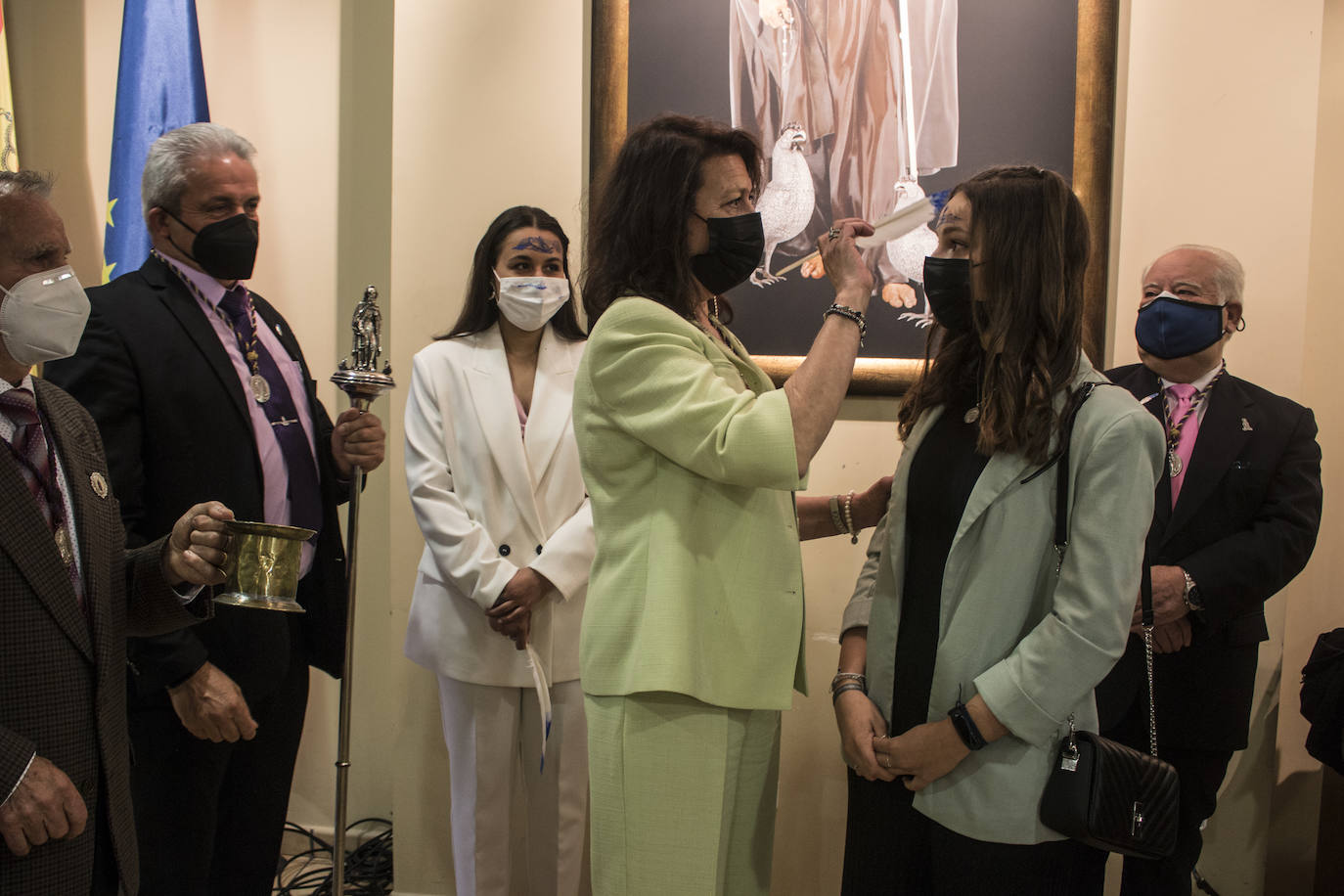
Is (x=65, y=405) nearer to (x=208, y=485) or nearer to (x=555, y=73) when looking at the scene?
(x=208, y=485)

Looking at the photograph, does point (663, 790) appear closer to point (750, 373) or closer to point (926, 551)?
point (926, 551)

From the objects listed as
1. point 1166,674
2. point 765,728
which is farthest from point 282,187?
point 1166,674

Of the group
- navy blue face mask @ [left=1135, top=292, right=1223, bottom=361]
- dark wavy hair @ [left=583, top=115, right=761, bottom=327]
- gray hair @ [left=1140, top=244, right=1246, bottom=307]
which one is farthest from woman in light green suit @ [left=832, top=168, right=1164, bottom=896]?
gray hair @ [left=1140, top=244, right=1246, bottom=307]

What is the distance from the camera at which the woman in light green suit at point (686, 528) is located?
1.59m

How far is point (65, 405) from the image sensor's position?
164cm

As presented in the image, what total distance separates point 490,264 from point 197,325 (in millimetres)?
879

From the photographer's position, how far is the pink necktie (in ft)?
8.23

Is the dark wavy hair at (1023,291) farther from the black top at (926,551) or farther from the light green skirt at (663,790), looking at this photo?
the light green skirt at (663,790)

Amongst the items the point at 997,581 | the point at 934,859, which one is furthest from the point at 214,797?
the point at 997,581

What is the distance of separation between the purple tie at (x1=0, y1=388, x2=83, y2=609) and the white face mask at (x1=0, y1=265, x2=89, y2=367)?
69 mm

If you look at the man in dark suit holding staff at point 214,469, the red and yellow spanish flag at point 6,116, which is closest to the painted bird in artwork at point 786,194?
the man in dark suit holding staff at point 214,469

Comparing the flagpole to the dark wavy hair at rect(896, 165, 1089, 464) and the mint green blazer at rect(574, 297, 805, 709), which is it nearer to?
the mint green blazer at rect(574, 297, 805, 709)

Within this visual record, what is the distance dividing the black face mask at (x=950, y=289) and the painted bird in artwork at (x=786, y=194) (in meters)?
1.27

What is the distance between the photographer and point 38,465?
1.54 metres
